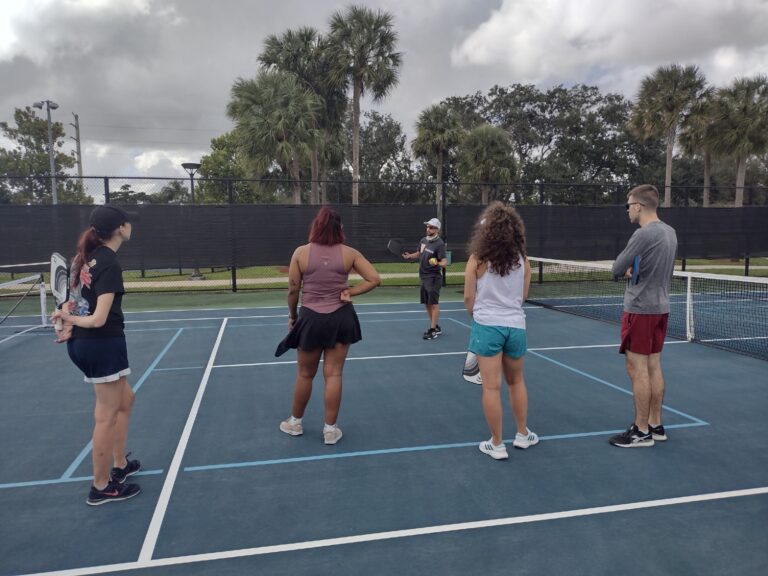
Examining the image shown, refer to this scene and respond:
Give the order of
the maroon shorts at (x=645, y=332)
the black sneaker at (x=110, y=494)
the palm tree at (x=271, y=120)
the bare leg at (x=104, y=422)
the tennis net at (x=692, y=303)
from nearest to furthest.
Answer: the bare leg at (x=104, y=422) < the black sneaker at (x=110, y=494) < the maroon shorts at (x=645, y=332) < the tennis net at (x=692, y=303) < the palm tree at (x=271, y=120)

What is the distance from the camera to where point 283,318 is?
1048cm

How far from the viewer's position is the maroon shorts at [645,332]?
4176mm

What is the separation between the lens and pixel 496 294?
12.5ft

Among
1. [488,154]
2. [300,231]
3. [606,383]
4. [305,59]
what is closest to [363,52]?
[305,59]

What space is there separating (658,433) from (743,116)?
78.2 feet

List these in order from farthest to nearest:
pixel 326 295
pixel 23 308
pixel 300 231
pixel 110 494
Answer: pixel 300 231 → pixel 23 308 → pixel 326 295 → pixel 110 494

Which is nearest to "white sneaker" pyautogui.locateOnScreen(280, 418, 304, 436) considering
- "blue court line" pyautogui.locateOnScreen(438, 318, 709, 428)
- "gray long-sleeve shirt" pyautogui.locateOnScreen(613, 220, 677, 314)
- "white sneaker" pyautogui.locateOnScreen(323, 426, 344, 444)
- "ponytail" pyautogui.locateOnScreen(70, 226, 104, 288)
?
"white sneaker" pyautogui.locateOnScreen(323, 426, 344, 444)

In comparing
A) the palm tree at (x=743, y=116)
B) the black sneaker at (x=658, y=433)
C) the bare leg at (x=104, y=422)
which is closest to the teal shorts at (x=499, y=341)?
the black sneaker at (x=658, y=433)

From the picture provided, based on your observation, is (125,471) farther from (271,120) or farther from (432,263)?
(271,120)

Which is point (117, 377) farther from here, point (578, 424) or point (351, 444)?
point (578, 424)

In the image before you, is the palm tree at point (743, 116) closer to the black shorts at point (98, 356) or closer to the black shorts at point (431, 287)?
the black shorts at point (431, 287)

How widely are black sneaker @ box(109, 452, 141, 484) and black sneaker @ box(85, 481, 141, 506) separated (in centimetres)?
7

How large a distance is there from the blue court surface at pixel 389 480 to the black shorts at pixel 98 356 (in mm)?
888

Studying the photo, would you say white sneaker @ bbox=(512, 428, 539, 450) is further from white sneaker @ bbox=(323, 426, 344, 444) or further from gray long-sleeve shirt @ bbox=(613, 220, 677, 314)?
white sneaker @ bbox=(323, 426, 344, 444)
